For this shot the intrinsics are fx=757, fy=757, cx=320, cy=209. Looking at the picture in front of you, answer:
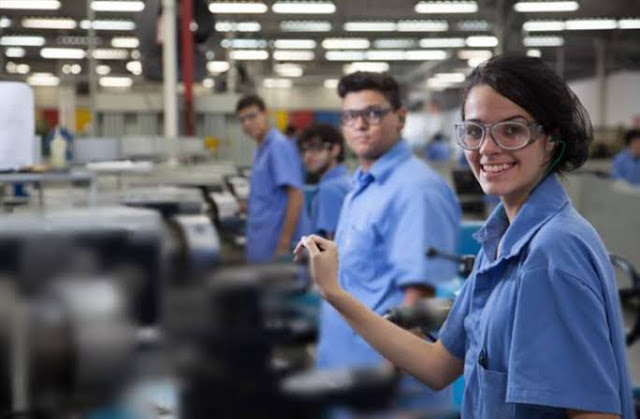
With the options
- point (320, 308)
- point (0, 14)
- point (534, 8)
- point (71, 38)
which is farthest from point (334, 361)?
point (534, 8)

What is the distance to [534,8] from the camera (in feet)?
24.3

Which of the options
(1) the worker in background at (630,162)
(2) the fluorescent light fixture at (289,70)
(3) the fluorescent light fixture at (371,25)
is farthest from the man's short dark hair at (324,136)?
(2) the fluorescent light fixture at (289,70)

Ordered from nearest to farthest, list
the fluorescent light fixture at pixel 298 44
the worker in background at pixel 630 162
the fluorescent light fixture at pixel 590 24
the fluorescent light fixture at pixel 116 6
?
the fluorescent light fixture at pixel 116 6, the worker in background at pixel 630 162, the fluorescent light fixture at pixel 590 24, the fluorescent light fixture at pixel 298 44

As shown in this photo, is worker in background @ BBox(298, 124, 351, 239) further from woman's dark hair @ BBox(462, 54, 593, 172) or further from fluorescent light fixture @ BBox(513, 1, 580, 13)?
fluorescent light fixture @ BBox(513, 1, 580, 13)

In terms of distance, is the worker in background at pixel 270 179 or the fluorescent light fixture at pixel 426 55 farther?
the fluorescent light fixture at pixel 426 55

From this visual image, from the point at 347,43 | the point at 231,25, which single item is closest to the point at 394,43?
the point at 347,43

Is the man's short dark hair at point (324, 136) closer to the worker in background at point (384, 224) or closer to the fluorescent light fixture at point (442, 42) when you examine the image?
the worker in background at point (384, 224)

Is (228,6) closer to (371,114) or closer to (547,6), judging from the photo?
(371,114)

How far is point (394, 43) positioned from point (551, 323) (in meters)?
10.3

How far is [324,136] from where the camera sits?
2688 mm

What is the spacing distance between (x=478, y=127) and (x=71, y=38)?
2801mm

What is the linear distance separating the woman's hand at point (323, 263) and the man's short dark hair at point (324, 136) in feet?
5.34

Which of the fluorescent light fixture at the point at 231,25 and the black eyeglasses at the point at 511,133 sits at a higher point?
the fluorescent light fixture at the point at 231,25

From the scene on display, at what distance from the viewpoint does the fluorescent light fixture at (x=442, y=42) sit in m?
10.1
